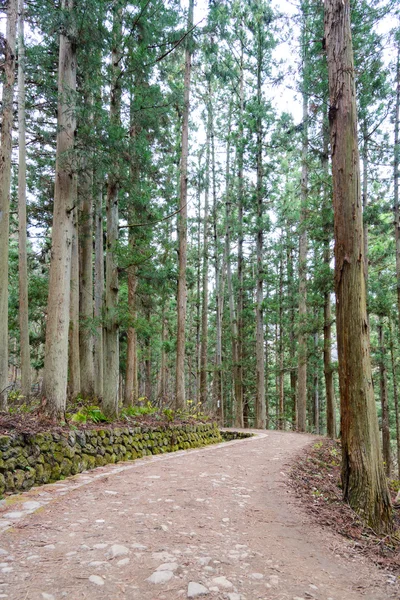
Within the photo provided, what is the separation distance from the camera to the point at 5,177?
7090 millimetres

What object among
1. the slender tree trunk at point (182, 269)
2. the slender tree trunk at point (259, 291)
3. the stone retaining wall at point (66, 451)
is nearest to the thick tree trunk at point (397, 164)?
the slender tree trunk at point (259, 291)

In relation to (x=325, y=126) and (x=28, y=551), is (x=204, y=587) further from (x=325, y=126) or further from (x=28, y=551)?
(x=325, y=126)

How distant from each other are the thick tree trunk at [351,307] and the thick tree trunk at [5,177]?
18.3 feet

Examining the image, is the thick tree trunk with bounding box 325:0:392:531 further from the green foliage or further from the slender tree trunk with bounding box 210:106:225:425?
the slender tree trunk with bounding box 210:106:225:425

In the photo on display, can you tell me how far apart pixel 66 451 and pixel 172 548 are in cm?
320

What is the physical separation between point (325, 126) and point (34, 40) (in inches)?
344

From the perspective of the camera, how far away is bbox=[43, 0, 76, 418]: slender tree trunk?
615 centimetres

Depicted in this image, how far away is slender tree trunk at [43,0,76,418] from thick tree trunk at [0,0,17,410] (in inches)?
44.2

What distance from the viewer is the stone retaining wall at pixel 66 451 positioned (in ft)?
14.3

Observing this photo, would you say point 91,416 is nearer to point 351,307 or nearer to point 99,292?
point 99,292

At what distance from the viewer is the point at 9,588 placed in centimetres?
207

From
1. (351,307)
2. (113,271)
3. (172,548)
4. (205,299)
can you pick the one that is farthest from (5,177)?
(205,299)

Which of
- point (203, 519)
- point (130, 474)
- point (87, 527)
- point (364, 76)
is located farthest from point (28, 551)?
point (364, 76)

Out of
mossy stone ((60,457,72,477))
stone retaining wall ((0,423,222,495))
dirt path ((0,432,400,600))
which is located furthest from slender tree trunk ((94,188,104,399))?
dirt path ((0,432,400,600))
